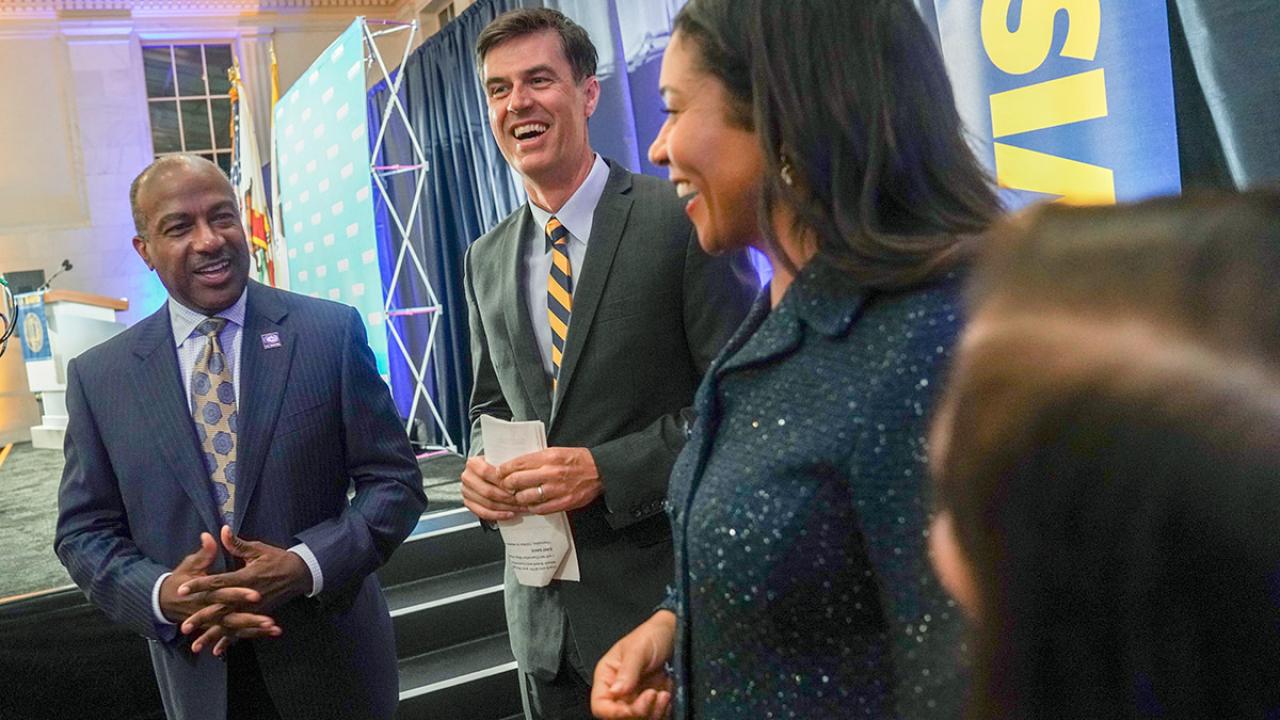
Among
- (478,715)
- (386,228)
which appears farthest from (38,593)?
(386,228)

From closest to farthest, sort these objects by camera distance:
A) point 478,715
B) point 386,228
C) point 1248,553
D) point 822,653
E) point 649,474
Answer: point 1248,553, point 822,653, point 649,474, point 478,715, point 386,228

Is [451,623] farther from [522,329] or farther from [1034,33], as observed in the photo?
[1034,33]

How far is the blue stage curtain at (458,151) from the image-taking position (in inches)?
166

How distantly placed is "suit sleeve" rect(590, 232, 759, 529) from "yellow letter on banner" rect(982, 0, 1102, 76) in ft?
3.13

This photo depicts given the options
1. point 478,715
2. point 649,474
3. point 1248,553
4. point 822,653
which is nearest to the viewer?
point 1248,553

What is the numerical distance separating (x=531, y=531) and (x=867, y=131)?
941mm

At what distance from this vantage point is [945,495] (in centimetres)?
39

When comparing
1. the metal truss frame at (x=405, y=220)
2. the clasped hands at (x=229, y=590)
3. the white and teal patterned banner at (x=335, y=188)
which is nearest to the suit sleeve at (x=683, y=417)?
the clasped hands at (x=229, y=590)

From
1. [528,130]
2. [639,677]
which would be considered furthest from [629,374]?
[639,677]

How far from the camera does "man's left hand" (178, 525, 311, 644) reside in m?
1.54

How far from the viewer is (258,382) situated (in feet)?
5.59

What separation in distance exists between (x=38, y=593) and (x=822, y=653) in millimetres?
3154

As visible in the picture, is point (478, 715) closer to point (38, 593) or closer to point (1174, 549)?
point (38, 593)

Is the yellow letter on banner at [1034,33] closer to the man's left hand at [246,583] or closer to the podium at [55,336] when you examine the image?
the man's left hand at [246,583]
